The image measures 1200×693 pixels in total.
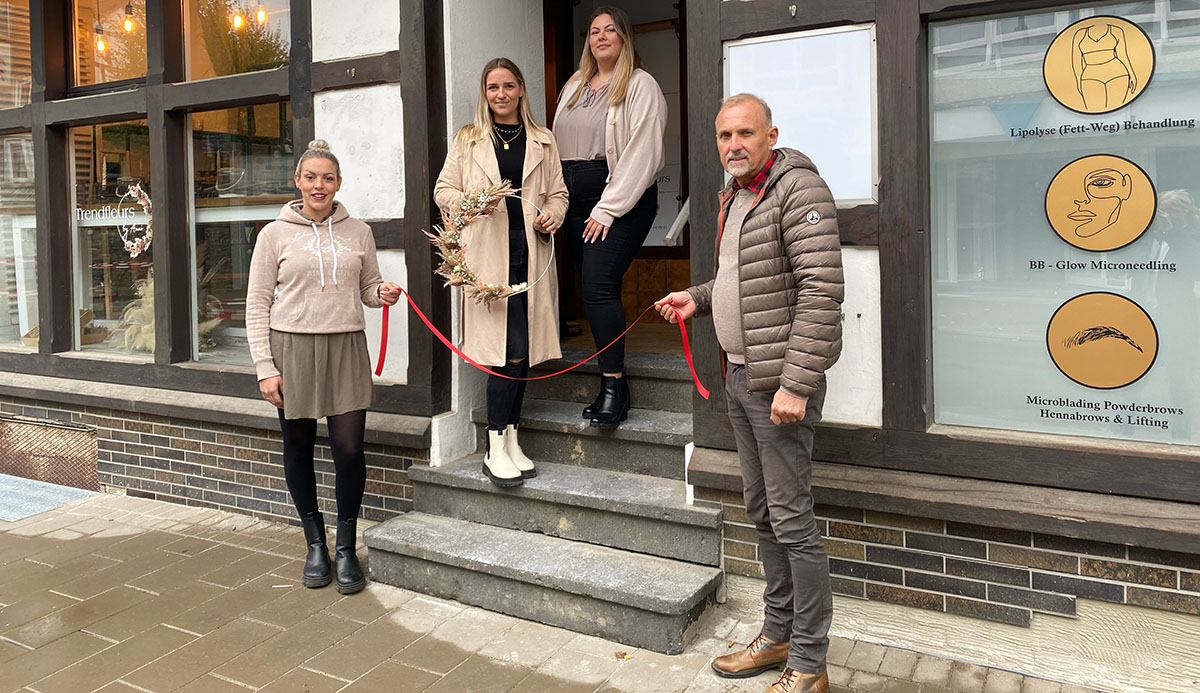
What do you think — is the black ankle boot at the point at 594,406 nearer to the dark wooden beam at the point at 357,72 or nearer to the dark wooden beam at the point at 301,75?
the dark wooden beam at the point at 357,72

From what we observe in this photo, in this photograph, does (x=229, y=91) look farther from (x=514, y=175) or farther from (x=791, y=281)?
(x=791, y=281)

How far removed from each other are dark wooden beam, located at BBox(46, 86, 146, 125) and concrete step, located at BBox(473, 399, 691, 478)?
9.42 feet

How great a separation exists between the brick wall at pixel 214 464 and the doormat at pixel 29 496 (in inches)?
9.3

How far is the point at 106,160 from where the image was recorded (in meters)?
5.72

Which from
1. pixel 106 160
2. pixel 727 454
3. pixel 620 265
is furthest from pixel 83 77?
pixel 727 454

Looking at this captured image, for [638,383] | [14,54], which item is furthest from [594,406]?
[14,54]

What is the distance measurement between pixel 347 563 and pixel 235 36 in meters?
3.11

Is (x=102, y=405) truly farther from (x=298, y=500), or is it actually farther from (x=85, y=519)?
(x=298, y=500)

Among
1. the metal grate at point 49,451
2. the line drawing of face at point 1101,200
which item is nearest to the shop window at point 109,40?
the metal grate at point 49,451

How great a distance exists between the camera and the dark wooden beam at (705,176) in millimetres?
3488

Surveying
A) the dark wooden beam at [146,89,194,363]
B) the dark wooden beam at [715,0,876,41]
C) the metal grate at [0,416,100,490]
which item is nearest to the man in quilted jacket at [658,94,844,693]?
the dark wooden beam at [715,0,876,41]

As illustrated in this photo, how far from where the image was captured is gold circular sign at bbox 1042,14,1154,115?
2.93m

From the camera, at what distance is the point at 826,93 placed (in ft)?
10.9

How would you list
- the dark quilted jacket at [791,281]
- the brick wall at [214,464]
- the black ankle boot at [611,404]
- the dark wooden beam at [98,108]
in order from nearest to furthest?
the dark quilted jacket at [791,281] → the black ankle boot at [611,404] → the brick wall at [214,464] → the dark wooden beam at [98,108]
